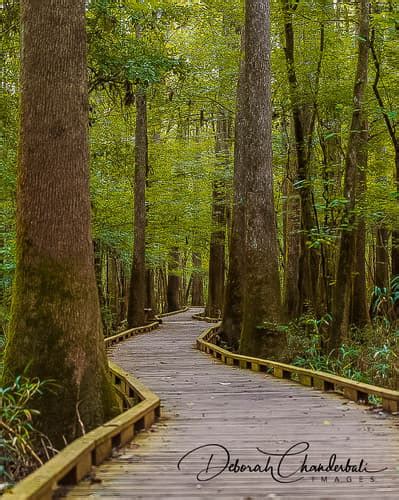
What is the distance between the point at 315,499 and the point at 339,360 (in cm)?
726

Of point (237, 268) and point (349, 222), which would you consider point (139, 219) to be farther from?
point (349, 222)

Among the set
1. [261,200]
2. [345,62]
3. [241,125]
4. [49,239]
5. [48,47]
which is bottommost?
[49,239]

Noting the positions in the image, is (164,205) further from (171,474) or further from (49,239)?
(171,474)

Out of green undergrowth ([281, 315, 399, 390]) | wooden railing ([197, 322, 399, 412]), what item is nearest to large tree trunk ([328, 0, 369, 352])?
green undergrowth ([281, 315, 399, 390])

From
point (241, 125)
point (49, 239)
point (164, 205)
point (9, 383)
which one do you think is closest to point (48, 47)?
point (49, 239)

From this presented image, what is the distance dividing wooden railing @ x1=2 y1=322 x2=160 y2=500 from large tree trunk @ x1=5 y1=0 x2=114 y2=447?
60 cm

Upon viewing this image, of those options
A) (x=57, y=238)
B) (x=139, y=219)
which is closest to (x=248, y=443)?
(x=57, y=238)

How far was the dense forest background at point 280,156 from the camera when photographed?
1140 cm

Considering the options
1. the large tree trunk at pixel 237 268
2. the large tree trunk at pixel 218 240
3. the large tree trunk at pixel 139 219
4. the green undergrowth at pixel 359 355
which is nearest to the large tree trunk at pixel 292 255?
the large tree trunk at pixel 237 268

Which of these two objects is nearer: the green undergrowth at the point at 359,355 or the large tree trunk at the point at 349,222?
the green undergrowth at the point at 359,355

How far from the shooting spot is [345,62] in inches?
632

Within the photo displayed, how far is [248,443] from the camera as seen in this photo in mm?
5680

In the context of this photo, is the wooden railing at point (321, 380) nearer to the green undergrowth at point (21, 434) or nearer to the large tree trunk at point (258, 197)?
the large tree trunk at point (258, 197)

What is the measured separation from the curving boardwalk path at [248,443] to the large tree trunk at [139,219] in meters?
10.3
